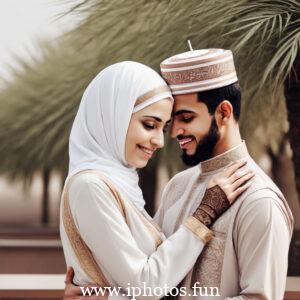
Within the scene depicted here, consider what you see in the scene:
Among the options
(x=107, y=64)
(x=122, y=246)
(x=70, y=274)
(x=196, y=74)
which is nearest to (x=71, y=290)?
(x=70, y=274)

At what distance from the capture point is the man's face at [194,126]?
5.94 feet

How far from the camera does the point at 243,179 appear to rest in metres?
1.78

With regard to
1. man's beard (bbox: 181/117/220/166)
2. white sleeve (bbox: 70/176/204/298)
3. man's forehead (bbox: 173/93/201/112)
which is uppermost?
man's forehead (bbox: 173/93/201/112)

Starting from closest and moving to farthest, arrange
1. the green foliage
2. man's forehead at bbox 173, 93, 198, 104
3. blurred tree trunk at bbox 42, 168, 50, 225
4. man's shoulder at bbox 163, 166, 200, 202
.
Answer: man's forehead at bbox 173, 93, 198, 104, man's shoulder at bbox 163, 166, 200, 202, the green foliage, blurred tree trunk at bbox 42, 168, 50, 225

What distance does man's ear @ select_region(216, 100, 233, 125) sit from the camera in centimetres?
182

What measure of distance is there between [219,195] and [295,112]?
9.98ft

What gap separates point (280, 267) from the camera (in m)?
1.74

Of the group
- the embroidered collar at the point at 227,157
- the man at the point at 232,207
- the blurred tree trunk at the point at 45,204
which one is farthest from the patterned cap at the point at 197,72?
the blurred tree trunk at the point at 45,204

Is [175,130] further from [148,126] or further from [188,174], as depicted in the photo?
[188,174]

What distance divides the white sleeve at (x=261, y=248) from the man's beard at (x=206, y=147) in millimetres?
170

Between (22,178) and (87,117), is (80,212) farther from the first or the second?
(22,178)

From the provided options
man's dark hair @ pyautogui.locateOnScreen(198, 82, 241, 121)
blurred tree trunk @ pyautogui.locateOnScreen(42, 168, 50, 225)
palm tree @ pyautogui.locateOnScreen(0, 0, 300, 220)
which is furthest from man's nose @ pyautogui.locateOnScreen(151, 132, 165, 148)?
blurred tree trunk @ pyautogui.locateOnScreen(42, 168, 50, 225)

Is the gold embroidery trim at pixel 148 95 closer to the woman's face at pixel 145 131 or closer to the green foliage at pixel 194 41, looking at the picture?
the woman's face at pixel 145 131

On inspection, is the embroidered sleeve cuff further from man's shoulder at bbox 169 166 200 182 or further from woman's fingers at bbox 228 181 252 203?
man's shoulder at bbox 169 166 200 182
